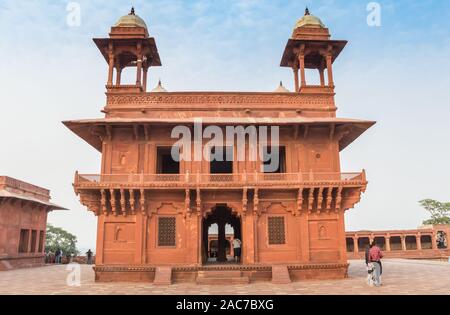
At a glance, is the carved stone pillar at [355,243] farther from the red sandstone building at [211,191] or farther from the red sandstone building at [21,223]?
the red sandstone building at [21,223]

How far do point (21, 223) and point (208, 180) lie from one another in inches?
670

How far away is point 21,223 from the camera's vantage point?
26.1m

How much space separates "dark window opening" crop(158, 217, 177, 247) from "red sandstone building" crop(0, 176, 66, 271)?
42.4ft

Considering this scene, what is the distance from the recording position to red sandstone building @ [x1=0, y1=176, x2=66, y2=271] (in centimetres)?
2402

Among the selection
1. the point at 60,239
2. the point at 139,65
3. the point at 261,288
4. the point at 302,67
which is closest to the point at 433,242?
the point at 302,67

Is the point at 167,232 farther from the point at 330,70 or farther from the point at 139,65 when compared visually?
the point at 330,70

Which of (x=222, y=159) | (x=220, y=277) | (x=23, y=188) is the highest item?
(x=222, y=159)

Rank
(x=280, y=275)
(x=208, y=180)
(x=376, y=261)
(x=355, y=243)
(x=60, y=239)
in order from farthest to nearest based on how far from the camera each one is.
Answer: (x=60, y=239)
(x=355, y=243)
(x=208, y=180)
(x=280, y=275)
(x=376, y=261)

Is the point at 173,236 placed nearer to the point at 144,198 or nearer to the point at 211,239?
the point at 144,198

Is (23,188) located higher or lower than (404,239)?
higher

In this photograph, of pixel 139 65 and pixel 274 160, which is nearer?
pixel 139 65

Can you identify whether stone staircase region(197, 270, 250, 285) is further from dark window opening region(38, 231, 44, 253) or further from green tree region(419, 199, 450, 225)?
green tree region(419, 199, 450, 225)

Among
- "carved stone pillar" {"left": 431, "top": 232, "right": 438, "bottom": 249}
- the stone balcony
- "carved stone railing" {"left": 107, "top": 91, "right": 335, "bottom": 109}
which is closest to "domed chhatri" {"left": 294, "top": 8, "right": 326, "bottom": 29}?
"carved stone railing" {"left": 107, "top": 91, "right": 335, "bottom": 109}
